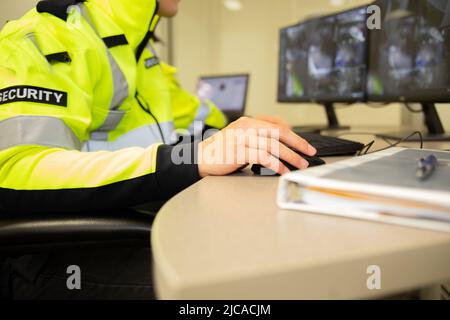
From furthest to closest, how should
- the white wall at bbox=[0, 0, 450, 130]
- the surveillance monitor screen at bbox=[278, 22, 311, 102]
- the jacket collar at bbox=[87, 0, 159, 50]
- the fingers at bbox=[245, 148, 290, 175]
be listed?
the white wall at bbox=[0, 0, 450, 130] < the surveillance monitor screen at bbox=[278, 22, 311, 102] < the jacket collar at bbox=[87, 0, 159, 50] < the fingers at bbox=[245, 148, 290, 175]

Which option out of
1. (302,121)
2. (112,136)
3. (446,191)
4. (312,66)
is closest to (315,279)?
(446,191)

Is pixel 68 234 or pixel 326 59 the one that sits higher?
pixel 326 59

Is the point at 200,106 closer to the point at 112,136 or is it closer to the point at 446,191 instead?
the point at 112,136

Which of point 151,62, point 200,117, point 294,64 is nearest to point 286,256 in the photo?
point 151,62

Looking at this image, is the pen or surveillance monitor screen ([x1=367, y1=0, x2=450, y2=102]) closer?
the pen

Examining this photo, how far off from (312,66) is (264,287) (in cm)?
154

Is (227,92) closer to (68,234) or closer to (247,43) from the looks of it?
(247,43)

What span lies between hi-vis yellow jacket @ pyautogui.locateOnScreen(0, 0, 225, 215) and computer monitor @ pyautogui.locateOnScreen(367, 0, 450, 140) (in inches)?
28.6

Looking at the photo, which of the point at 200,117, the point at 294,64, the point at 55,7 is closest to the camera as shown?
the point at 55,7

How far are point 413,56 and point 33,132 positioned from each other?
3.35 feet

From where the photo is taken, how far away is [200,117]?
1.55 meters

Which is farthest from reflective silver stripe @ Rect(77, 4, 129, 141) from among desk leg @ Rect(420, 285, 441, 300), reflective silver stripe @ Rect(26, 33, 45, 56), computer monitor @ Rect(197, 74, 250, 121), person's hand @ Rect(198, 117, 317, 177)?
computer monitor @ Rect(197, 74, 250, 121)

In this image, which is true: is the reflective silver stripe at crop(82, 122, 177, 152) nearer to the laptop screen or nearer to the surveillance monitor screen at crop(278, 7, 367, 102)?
the surveillance monitor screen at crop(278, 7, 367, 102)

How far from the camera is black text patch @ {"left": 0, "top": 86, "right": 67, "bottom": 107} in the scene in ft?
1.98
